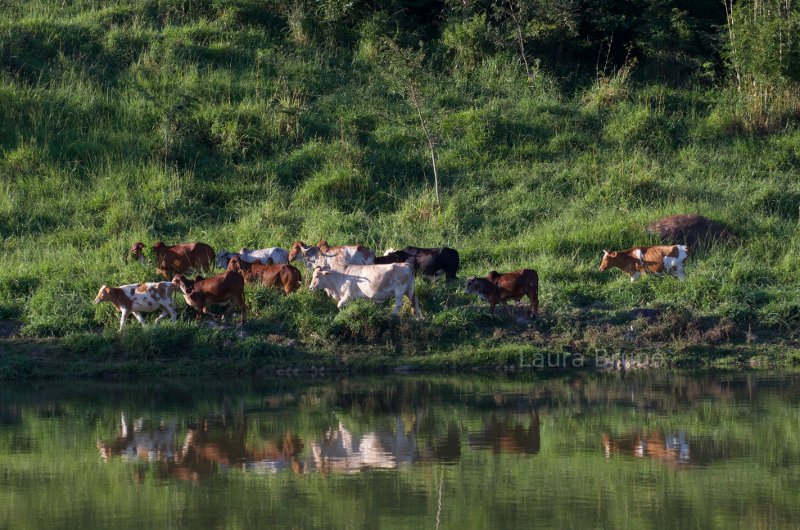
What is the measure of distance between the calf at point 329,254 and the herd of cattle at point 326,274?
1cm

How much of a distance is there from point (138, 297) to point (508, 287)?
4941 millimetres

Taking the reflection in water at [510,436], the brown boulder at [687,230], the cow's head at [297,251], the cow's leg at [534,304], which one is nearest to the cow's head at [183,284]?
the cow's head at [297,251]

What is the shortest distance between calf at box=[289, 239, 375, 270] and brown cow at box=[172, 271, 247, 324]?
63.4 inches

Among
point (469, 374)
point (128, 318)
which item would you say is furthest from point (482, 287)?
point (128, 318)

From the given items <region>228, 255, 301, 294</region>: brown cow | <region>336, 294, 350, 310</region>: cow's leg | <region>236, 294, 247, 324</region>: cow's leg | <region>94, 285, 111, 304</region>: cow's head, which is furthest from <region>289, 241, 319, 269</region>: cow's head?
<region>94, 285, 111, 304</region>: cow's head

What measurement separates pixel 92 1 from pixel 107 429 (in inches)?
690

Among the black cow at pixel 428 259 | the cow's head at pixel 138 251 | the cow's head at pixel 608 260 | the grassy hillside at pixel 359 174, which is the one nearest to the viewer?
the grassy hillside at pixel 359 174

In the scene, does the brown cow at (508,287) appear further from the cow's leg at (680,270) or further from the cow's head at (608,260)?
the cow's leg at (680,270)

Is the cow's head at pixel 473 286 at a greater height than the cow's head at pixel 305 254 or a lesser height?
lesser

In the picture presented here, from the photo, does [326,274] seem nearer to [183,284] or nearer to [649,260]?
[183,284]

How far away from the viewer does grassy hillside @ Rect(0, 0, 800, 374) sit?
52.0ft

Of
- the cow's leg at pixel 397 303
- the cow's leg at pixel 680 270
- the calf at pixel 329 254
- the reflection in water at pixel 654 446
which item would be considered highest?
the calf at pixel 329 254

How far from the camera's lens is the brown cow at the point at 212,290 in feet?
51.0

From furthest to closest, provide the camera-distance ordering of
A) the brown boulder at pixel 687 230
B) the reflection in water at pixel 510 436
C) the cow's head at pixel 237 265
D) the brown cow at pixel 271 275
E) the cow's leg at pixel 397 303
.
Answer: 1. the brown boulder at pixel 687 230
2. the cow's head at pixel 237 265
3. the brown cow at pixel 271 275
4. the cow's leg at pixel 397 303
5. the reflection in water at pixel 510 436
